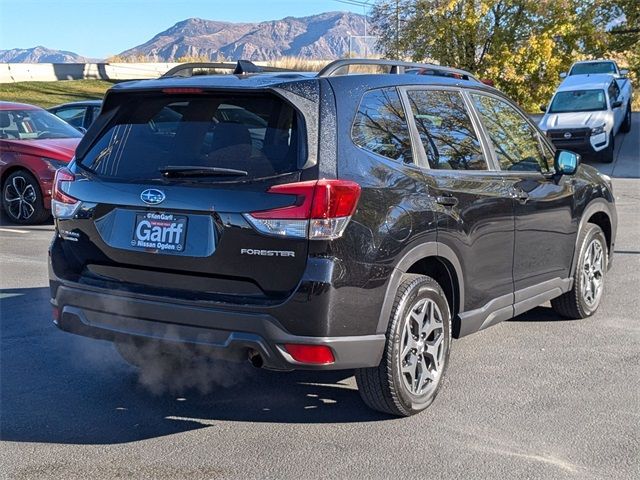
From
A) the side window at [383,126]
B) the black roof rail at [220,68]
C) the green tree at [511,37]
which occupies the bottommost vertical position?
the side window at [383,126]

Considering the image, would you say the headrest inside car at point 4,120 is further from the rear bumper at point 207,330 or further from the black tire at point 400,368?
the black tire at point 400,368

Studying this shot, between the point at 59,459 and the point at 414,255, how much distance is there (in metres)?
2.03

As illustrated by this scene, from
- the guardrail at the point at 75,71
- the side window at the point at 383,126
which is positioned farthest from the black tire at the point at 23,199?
the guardrail at the point at 75,71

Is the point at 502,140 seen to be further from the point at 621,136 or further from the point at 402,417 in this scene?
the point at 621,136

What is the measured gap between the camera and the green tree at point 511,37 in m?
32.7

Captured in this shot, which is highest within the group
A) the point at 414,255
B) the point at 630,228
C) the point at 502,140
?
the point at 502,140

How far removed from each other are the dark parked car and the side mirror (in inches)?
471

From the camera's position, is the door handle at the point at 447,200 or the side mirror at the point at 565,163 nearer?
the door handle at the point at 447,200

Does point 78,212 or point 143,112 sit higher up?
point 143,112

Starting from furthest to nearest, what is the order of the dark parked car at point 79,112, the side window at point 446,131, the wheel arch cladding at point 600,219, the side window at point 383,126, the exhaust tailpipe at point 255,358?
the dark parked car at point 79,112
the wheel arch cladding at point 600,219
the side window at point 446,131
the side window at point 383,126
the exhaust tailpipe at point 255,358

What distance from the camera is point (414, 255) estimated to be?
4.44 meters

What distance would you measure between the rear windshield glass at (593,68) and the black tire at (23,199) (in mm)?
19334

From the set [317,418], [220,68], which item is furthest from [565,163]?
[317,418]

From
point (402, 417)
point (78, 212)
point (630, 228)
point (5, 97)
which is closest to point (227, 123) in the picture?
point (78, 212)
